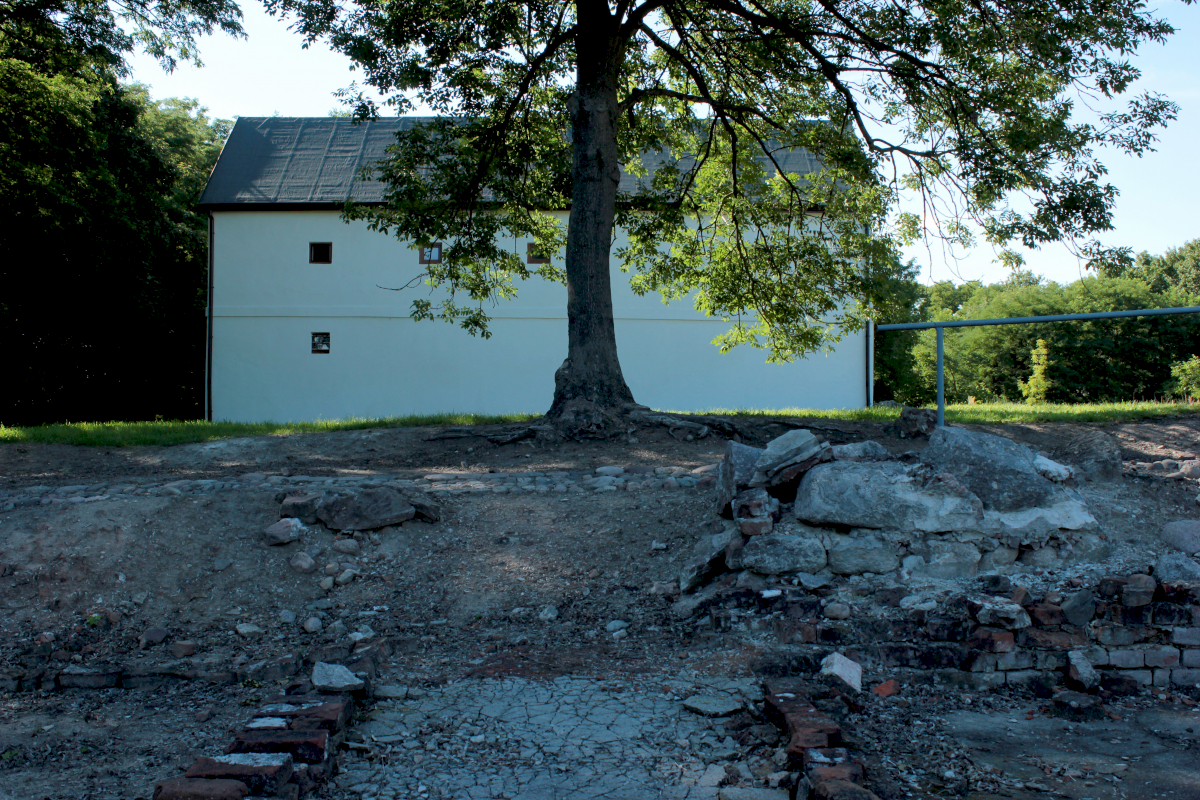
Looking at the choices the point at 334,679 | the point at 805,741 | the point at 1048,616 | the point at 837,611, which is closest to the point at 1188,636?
the point at 1048,616

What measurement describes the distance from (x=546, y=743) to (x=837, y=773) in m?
1.28

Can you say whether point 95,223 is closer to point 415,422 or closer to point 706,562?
point 415,422

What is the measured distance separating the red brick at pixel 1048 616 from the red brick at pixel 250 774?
12.8 feet

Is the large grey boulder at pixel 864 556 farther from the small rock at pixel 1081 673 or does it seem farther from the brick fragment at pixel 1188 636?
the brick fragment at pixel 1188 636

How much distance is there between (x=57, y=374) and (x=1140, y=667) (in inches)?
987

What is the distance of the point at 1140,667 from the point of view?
4438mm

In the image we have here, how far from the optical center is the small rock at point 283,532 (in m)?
5.99

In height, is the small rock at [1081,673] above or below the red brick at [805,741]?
below

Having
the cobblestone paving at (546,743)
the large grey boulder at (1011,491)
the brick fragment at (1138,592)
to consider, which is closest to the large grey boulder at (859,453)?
the large grey boulder at (1011,491)

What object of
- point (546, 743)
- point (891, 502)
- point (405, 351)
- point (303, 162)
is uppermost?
point (303, 162)

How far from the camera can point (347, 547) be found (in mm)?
5984

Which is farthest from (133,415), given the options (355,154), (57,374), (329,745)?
(329,745)

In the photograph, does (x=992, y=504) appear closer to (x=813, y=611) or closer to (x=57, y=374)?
(x=813, y=611)

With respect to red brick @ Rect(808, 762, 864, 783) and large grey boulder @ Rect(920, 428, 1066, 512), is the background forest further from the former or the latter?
red brick @ Rect(808, 762, 864, 783)
